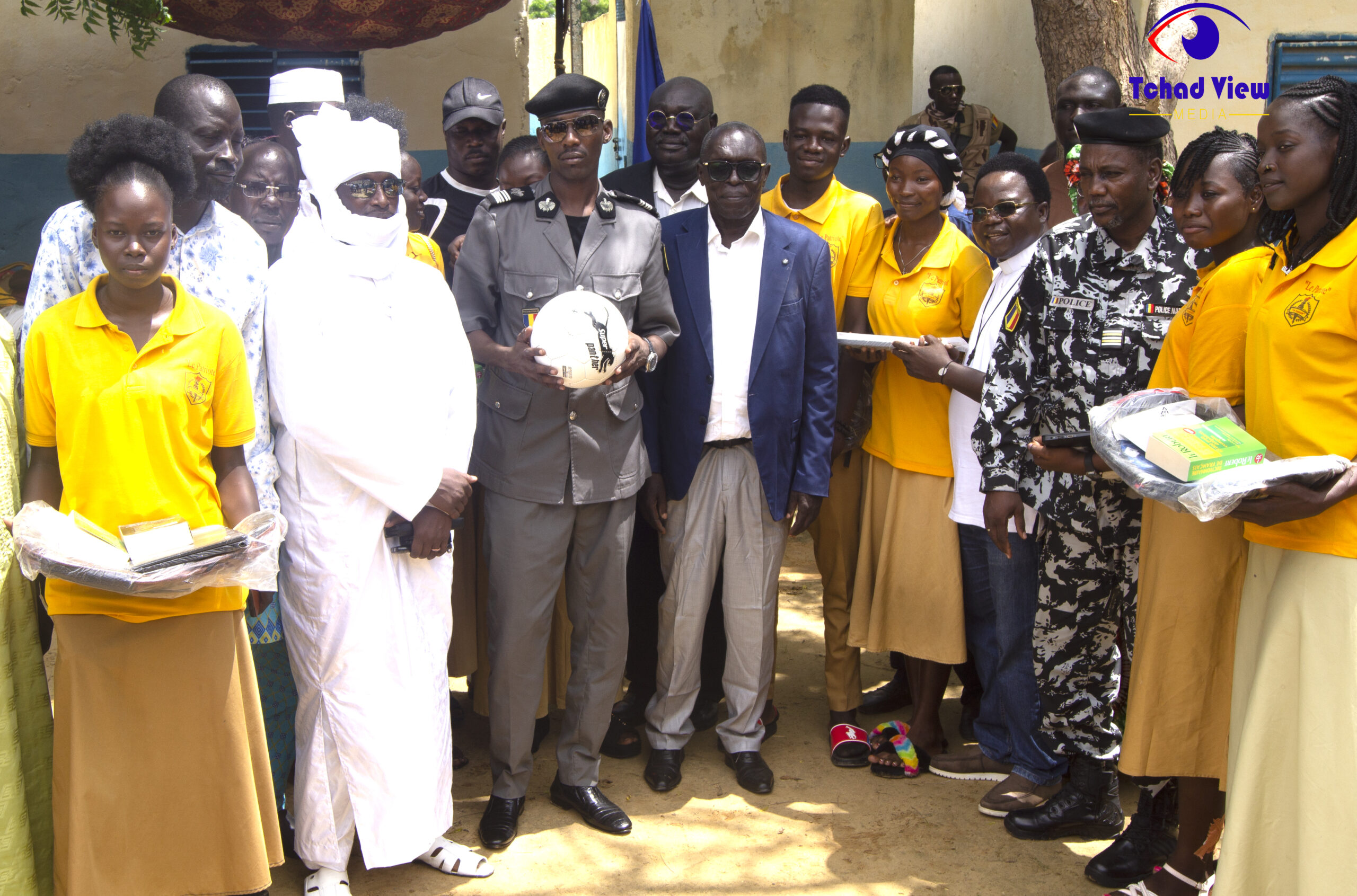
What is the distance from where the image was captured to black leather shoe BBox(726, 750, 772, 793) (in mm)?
4250

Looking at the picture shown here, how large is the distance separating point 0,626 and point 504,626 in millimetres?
1515

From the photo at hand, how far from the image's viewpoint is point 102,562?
2688 mm

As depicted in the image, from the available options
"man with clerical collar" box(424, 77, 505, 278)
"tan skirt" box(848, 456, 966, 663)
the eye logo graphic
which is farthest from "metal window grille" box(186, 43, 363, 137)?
the eye logo graphic

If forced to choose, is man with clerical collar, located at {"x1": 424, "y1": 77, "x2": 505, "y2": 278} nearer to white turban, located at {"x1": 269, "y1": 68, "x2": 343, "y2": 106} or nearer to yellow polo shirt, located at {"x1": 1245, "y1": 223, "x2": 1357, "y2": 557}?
white turban, located at {"x1": 269, "y1": 68, "x2": 343, "y2": 106}

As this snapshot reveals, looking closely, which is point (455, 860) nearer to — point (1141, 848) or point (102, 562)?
point (102, 562)

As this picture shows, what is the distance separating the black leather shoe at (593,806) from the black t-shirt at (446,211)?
2.07 metres

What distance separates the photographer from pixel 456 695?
16.5ft

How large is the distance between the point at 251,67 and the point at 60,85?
43.5 inches

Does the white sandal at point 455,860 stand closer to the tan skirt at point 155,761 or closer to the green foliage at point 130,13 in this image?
the tan skirt at point 155,761

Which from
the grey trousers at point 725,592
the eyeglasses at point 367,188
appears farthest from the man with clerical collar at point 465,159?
the grey trousers at point 725,592

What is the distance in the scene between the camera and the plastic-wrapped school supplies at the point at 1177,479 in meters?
2.55

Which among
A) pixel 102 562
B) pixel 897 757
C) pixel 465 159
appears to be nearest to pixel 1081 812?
pixel 897 757

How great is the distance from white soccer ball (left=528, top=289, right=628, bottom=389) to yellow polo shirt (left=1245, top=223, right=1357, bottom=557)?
186 centimetres

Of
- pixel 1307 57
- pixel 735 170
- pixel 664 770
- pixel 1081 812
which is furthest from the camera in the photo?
pixel 1307 57
